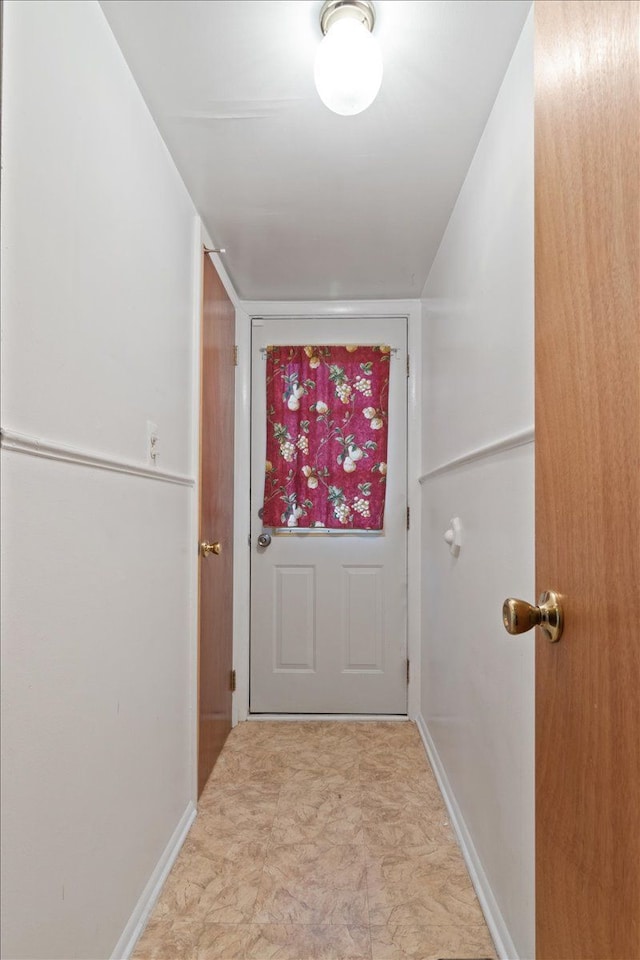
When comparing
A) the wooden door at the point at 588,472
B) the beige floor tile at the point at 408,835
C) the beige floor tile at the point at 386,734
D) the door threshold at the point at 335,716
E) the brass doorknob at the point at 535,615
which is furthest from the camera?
the door threshold at the point at 335,716

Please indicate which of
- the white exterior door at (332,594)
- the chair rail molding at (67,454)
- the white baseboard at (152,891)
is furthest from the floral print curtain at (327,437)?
the white baseboard at (152,891)

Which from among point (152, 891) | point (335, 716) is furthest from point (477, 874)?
point (335, 716)

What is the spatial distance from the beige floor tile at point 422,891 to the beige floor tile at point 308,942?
83 millimetres

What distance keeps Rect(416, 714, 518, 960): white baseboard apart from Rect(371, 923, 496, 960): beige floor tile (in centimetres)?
4

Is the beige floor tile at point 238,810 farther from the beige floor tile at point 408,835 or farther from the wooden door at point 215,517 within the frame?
the beige floor tile at point 408,835

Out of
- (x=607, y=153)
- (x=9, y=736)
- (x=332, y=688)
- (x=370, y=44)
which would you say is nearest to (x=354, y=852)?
(x=332, y=688)

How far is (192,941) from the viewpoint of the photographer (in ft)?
4.48

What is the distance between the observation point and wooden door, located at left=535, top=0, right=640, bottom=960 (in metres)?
0.48

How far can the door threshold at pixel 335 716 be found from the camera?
278 cm

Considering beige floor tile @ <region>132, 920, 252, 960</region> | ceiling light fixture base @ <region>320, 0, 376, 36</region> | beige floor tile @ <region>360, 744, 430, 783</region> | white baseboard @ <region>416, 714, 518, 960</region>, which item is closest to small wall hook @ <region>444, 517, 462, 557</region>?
white baseboard @ <region>416, 714, 518, 960</region>

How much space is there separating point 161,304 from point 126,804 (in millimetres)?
1338

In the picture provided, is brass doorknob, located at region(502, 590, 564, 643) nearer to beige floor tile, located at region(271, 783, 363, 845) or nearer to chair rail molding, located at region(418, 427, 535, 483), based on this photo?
chair rail molding, located at region(418, 427, 535, 483)

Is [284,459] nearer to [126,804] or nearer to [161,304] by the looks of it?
[161,304]

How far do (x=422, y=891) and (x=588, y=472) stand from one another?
1.53m
